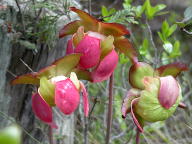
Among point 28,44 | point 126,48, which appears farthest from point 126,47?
point 28,44

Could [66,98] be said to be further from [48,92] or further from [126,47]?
[126,47]

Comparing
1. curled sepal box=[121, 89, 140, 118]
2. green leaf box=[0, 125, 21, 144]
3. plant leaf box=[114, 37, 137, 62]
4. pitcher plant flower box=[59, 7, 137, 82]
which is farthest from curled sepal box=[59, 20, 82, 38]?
green leaf box=[0, 125, 21, 144]

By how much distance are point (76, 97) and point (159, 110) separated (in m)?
0.21

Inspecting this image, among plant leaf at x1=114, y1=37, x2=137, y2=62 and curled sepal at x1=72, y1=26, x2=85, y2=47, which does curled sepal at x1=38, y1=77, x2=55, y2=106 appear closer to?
curled sepal at x1=72, y1=26, x2=85, y2=47

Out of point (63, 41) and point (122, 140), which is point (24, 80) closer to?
point (63, 41)

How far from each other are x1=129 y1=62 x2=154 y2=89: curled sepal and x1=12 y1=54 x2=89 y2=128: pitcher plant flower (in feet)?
0.50

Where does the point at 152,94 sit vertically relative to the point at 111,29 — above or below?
below

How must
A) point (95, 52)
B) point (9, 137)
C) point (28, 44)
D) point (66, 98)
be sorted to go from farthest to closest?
point (28, 44)
point (95, 52)
point (66, 98)
point (9, 137)

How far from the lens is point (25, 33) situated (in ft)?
3.91

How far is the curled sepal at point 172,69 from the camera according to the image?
0.85 m

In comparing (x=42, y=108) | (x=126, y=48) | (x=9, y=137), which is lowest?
(x=42, y=108)

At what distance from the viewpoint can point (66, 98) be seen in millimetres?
669

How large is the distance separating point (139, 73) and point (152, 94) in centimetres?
10

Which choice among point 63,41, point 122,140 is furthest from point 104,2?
point 63,41
